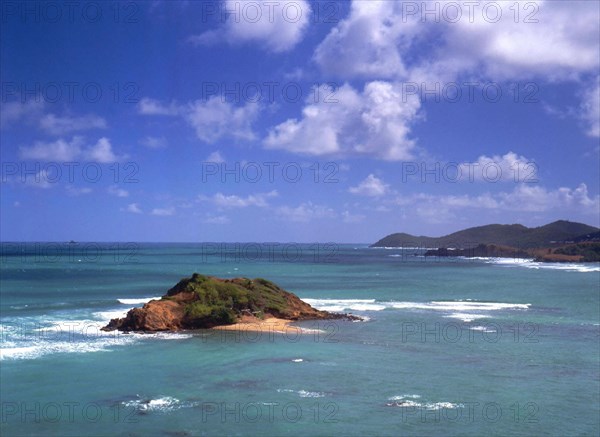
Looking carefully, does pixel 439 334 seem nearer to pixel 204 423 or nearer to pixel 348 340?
pixel 348 340

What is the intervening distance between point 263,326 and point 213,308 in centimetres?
364

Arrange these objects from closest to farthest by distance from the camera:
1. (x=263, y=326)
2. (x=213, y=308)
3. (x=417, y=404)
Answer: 1. (x=417, y=404)
2. (x=263, y=326)
3. (x=213, y=308)

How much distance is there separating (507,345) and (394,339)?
21.1ft

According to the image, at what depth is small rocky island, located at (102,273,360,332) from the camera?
3975 centimetres

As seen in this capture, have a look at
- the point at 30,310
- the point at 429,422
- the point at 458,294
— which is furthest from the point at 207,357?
the point at 458,294

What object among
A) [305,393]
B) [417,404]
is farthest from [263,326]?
[417,404]

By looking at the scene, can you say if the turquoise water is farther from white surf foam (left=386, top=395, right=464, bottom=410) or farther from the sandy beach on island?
the sandy beach on island

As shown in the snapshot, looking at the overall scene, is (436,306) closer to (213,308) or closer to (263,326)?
(263,326)

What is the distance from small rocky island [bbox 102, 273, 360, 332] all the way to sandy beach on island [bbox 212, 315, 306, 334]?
0.33 m

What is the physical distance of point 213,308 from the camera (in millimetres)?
41500

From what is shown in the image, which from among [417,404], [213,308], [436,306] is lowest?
[417,404]

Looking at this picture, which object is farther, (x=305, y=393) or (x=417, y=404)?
(x=305, y=393)

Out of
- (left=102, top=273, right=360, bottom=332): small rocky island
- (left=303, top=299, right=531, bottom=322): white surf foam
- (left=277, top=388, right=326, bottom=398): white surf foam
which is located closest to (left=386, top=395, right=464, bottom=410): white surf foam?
(left=277, top=388, right=326, bottom=398): white surf foam

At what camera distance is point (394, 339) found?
121 ft
